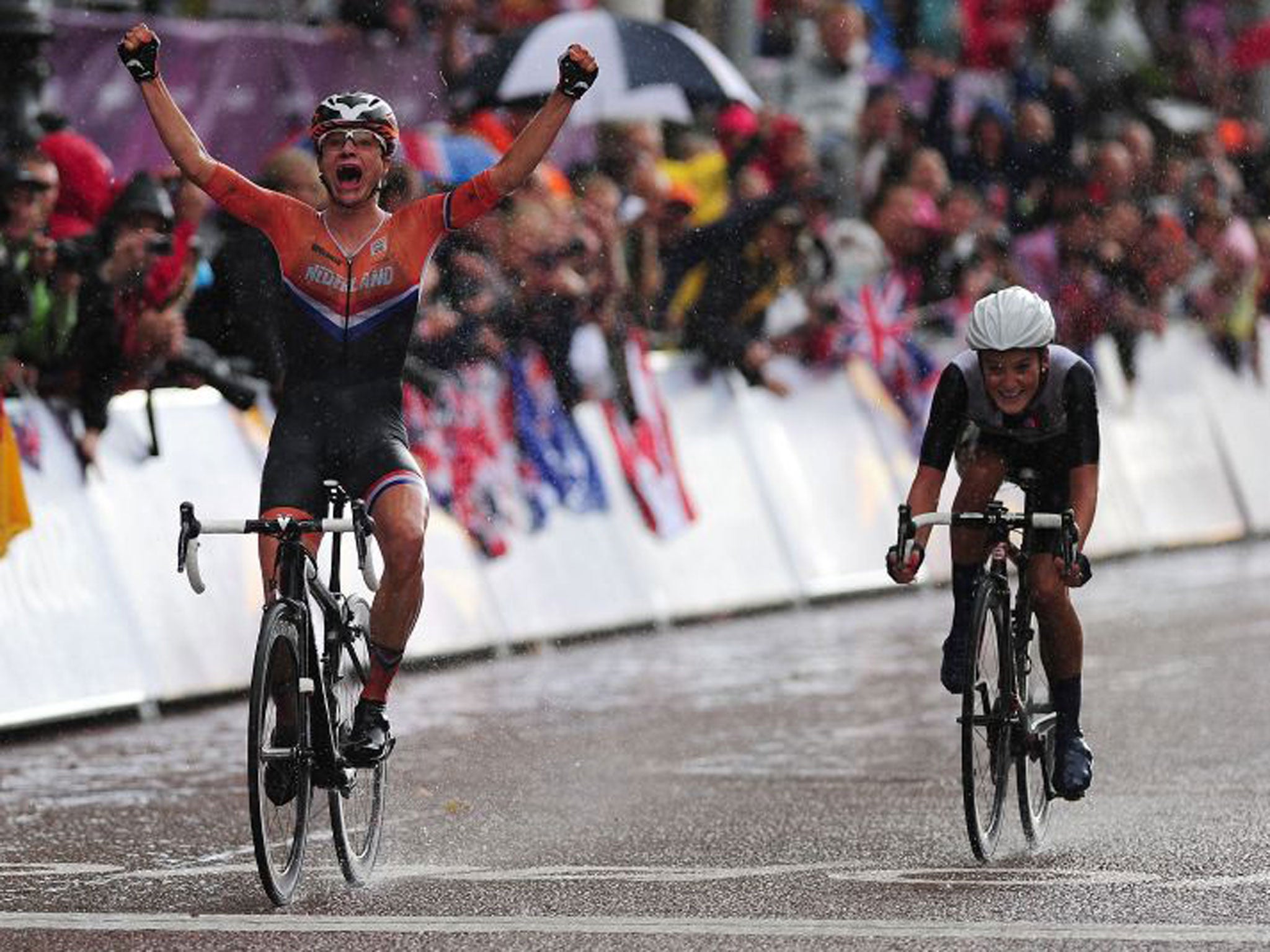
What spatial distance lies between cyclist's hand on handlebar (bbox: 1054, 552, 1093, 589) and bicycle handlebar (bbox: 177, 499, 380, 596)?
2052 millimetres

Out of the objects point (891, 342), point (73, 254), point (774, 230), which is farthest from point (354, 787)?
point (891, 342)

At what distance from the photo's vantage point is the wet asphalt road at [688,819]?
333 inches

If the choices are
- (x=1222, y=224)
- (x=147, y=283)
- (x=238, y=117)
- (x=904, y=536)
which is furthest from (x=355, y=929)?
(x=1222, y=224)

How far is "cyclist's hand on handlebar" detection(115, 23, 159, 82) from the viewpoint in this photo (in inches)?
375

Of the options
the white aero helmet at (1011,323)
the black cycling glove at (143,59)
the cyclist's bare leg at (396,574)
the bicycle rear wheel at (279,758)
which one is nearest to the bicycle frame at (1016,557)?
the white aero helmet at (1011,323)

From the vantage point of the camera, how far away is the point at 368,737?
367 inches

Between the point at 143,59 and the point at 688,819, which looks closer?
the point at 143,59

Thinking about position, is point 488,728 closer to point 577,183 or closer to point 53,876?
point 53,876

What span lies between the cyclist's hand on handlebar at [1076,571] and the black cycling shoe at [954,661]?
1.29 ft

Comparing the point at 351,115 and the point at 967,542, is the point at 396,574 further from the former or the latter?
the point at 967,542

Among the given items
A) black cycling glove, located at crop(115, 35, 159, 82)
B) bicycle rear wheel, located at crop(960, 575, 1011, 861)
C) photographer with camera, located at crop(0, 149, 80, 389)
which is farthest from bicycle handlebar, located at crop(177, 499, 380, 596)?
photographer with camera, located at crop(0, 149, 80, 389)

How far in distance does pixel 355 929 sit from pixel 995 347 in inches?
103

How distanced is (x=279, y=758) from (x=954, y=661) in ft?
7.36

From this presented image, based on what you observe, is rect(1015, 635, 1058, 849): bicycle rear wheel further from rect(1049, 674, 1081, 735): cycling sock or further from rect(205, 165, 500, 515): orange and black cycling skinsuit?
rect(205, 165, 500, 515): orange and black cycling skinsuit
